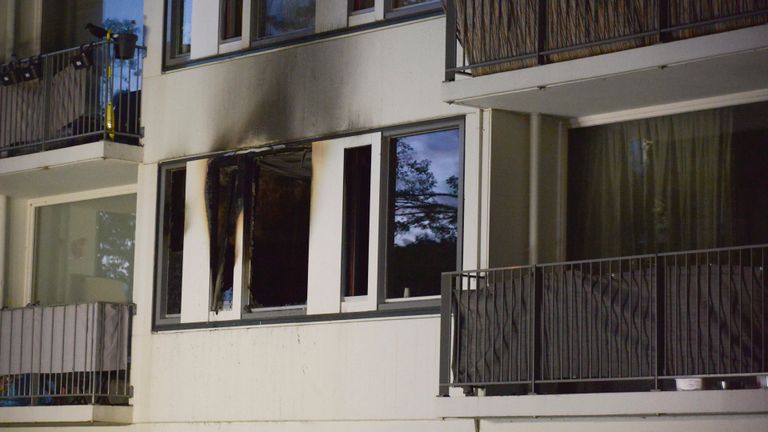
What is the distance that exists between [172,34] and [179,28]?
4.7 inches

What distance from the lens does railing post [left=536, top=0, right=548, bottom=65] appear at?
15.7 m

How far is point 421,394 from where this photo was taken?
16797 millimetres

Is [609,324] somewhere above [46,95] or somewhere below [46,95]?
below

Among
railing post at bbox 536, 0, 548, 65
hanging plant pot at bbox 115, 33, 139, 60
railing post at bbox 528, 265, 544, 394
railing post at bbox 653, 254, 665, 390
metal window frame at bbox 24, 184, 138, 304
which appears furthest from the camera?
metal window frame at bbox 24, 184, 138, 304

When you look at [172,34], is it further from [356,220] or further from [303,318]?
[303,318]

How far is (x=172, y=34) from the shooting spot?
20.5 m

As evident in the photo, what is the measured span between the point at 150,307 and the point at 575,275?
22.3ft

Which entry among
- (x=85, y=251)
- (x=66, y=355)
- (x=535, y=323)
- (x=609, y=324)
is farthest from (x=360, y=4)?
(x=85, y=251)

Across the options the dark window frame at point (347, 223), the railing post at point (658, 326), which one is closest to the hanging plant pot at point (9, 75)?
the dark window frame at point (347, 223)

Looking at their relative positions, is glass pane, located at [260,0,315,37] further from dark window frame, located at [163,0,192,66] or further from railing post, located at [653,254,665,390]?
railing post, located at [653,254,665,390]

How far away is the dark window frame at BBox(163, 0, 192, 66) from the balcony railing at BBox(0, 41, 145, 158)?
1.45 feet

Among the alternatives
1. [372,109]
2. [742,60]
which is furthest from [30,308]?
[742,60]

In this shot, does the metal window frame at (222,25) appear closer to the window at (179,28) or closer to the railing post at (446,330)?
the window at (179,28)

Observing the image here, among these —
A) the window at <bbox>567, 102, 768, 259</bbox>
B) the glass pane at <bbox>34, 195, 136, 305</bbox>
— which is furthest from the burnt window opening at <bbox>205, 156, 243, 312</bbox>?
the window at <bbox>567, 102, 768, 259</bbox>
